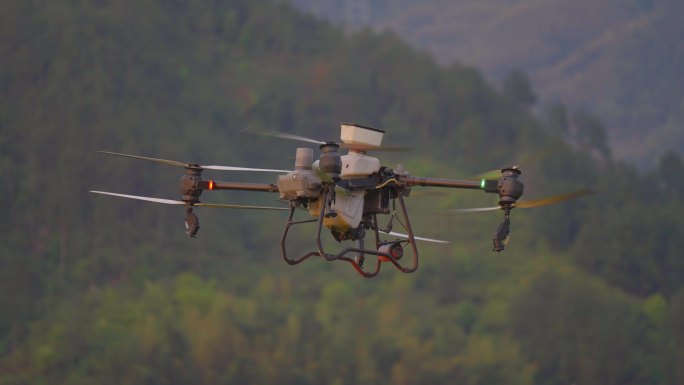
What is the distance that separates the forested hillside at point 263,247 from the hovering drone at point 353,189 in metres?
70.2

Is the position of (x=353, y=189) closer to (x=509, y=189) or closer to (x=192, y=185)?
(x=509, y=189)

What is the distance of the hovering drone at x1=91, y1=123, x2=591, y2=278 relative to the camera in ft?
70.7

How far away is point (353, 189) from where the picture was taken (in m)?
22.2

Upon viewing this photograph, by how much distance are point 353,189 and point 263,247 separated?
10084 centimetres

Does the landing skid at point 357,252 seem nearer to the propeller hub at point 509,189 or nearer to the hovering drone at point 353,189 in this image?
the hovering drone at point 353,189

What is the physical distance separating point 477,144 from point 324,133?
1821 centimetres

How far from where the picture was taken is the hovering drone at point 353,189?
2156cm

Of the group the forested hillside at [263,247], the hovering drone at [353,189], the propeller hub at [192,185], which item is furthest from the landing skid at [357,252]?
the forested hillside at [263,247]

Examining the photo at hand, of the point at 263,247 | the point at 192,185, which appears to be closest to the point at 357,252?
the point at 192,185

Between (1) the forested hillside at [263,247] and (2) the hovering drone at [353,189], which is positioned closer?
(2) the hovering drone at [353,189]

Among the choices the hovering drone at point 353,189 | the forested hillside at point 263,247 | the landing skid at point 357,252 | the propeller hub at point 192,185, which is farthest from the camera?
the forested hillside at point 263,247

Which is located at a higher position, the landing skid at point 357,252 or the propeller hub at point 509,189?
the propeller hub at point 509,189

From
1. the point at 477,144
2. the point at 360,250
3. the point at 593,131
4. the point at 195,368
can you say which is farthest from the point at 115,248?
the point at 360,250

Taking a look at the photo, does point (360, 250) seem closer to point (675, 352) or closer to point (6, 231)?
point (675, 352)
